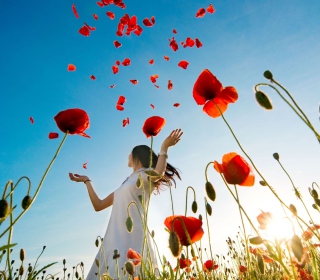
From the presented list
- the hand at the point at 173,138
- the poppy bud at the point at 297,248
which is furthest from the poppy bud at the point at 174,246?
the hand at the point at 173,138

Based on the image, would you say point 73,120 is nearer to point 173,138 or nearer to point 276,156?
point 276,156

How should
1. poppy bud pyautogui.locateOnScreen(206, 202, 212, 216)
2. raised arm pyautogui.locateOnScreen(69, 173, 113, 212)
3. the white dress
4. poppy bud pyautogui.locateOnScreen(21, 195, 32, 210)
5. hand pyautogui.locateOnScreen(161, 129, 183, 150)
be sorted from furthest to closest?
raised arm pyautogui.locateOnScreen(69, 173, 113, 212) → the white dress → hand pyautogui.locateOnScreen(161, 129, 183, 150) → poppy bud pyautogui.locateOnScreen(206, 202, 212, 216) → poppy bud pyautogui.locateOnScreen(21, 195, 32, 210)

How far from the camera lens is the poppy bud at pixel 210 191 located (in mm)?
1769

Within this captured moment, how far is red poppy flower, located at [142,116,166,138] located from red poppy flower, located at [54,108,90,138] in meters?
0.88

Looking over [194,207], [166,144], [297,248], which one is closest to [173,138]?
[166,144]

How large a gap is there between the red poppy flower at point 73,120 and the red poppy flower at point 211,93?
2.56 feet

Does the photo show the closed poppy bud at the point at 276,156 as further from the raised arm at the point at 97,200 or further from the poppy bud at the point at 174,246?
the raised arm at the point at 97,200

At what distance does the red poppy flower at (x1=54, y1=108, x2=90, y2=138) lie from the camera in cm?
183

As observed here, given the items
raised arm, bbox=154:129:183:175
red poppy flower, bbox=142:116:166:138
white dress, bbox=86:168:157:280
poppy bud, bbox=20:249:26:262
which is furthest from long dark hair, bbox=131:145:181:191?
poppy bud, bbox=20:249:26:262

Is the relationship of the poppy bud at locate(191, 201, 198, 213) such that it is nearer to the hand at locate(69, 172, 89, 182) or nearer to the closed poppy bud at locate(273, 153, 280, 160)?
the closed poppy bud at locate(273, 153, 280, 160)

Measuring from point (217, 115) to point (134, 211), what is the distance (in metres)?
3.03

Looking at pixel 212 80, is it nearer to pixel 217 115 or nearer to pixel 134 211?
pixel 217 115

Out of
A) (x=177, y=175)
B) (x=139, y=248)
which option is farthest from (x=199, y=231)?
(x=177, y=175)

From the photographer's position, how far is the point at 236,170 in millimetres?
1640
